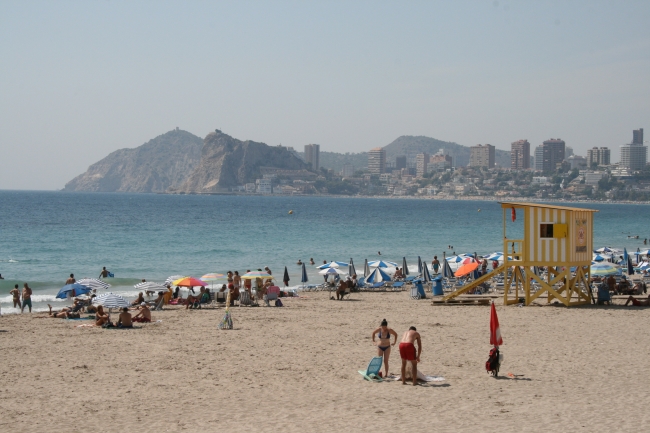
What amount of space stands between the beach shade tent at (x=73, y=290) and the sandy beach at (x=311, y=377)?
6.37 ft

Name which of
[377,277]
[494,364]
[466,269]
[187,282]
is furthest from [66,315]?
[466,269]

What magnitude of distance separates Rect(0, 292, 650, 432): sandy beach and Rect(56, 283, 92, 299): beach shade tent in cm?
194

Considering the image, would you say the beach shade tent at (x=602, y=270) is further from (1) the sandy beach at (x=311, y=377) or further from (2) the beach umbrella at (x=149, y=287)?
(2) the beach umbrella at (x=149, y=287)

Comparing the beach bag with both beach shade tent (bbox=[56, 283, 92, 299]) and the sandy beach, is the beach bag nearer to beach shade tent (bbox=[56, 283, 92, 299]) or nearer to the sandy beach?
the sandy beach

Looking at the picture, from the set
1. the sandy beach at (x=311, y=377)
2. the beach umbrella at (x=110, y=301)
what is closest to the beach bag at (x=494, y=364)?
the sandy beach at (x=311, y=377)

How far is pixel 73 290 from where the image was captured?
66.9 feet

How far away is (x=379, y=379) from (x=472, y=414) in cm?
223

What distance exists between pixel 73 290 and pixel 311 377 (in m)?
11.0

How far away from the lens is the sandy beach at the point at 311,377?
368 inches

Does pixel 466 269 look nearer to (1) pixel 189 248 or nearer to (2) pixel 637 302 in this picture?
(2) pixel 637 302

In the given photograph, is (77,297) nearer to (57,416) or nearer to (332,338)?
(332,338)

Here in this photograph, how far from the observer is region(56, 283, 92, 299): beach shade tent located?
66.2 ft

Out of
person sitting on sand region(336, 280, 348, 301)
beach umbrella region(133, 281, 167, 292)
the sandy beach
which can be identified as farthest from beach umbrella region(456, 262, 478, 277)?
beach umbrella region(133, 281, 167, 292)

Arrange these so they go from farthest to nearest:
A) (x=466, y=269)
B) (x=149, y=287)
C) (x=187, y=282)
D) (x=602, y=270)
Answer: (x=602, y=270)
(x=466, y=269)
(x=187, y=282)
(x=149, y=287)
